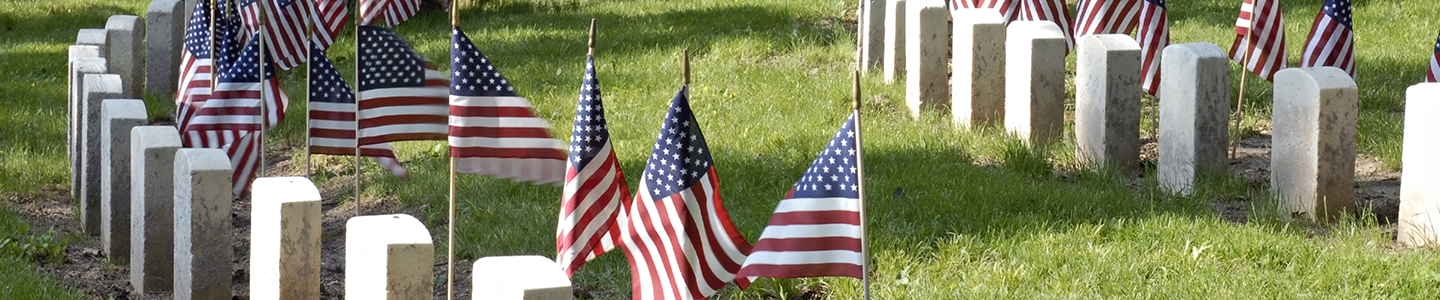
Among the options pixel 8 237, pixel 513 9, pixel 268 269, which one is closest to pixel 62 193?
pixel 8 237

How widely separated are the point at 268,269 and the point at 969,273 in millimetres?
2384

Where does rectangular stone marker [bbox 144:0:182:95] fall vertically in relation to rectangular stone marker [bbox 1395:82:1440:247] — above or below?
above

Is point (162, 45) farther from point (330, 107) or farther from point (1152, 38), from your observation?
point (1152, 38)

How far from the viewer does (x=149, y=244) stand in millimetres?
5617

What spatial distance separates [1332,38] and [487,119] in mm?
4159

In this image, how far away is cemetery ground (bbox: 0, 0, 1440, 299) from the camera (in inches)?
214

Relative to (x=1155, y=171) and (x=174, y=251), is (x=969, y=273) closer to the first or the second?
(x=1155, y=171)

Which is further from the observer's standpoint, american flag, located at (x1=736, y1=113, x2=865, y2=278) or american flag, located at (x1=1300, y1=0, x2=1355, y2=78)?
american flag, located at (x1=1300, y1=0, x2=1355, y2=78)

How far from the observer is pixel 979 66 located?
8.14 meters

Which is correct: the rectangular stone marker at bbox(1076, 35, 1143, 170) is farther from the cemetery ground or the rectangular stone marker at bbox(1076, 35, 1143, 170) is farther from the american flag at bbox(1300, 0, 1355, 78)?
the american flag at bbox(1300, 0, 1355, 78)

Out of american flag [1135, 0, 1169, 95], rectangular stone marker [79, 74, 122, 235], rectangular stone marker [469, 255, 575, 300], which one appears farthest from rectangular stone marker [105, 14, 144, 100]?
rectangular stone marker [469, 255, 575, 300]

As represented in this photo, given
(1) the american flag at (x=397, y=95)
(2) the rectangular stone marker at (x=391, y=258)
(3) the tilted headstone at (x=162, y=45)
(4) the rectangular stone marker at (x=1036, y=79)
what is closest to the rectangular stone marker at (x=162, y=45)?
(3) the tilted headstone at (x=162, y=45)

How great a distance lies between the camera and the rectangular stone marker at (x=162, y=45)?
10.6 metres

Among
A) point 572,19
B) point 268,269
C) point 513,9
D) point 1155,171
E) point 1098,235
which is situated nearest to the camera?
point 268,269
